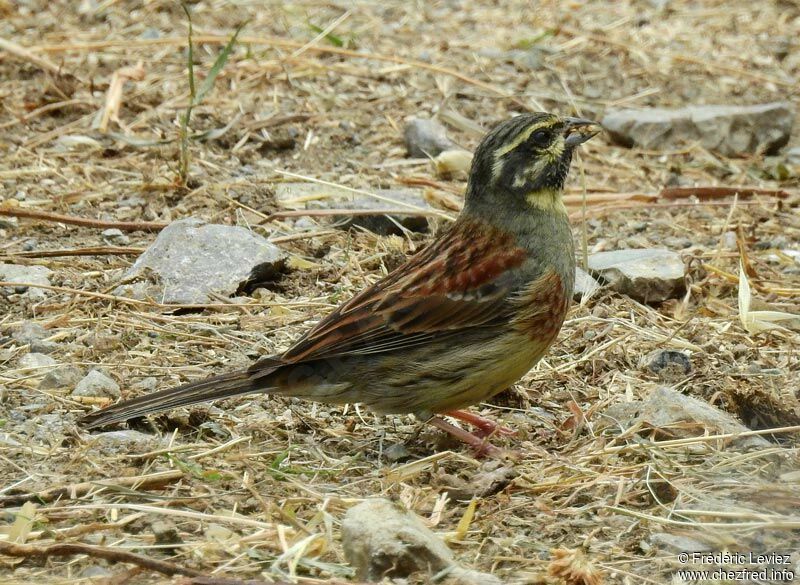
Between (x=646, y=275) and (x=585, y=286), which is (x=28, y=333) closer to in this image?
(x=585, y=286)

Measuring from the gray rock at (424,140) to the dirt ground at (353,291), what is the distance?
0.13m

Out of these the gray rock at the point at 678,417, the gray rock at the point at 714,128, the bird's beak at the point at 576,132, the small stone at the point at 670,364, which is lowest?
the small stone at the point at 670,364

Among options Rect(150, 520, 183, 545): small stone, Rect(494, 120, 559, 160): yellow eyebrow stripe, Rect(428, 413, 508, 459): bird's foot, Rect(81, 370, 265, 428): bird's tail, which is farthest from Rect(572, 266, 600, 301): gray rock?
Rect(150, 520, 183, 545): small stone

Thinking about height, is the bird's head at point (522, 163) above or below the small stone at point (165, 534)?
above

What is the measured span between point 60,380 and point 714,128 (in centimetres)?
516

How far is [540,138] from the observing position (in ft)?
17.3

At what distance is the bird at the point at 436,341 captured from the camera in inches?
189

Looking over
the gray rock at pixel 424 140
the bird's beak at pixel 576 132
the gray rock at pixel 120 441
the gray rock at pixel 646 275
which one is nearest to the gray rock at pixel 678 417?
the bird's beak at pixel 576 132

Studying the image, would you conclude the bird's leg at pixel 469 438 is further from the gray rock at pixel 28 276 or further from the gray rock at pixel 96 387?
the gray rock at pixel 28 276

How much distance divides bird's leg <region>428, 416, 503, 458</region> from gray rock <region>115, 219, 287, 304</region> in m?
1.52

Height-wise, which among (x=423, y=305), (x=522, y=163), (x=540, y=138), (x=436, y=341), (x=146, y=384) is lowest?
(x=146, y=384)

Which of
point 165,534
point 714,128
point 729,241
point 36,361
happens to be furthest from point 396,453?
point 714,128

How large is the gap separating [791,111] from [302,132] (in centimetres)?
347

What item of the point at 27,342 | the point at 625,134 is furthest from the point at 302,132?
the point at 27,342
